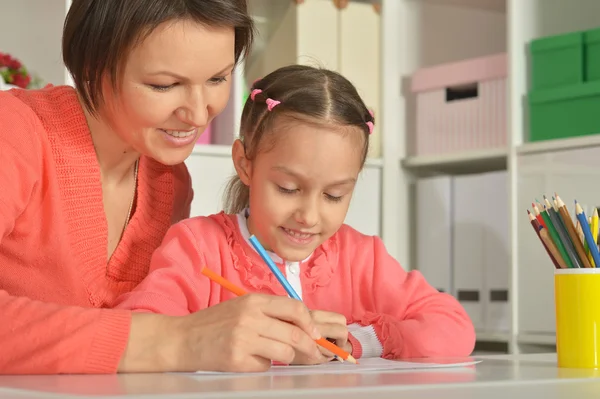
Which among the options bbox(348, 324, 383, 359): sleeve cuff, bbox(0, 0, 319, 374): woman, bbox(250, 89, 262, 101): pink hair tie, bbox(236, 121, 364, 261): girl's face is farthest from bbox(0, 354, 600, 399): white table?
bbox(250, 89, 262, 101): pink hair tie

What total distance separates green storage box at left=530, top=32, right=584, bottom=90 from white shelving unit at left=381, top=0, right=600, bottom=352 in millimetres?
43

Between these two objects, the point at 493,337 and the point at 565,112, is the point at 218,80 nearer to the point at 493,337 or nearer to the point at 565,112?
the point at 565,112

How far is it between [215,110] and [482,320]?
144 centimetres

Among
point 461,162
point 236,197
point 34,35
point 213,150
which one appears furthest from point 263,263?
point 34,35

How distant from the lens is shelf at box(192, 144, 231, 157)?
2.41 metres

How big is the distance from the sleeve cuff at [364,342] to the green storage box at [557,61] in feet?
4.18

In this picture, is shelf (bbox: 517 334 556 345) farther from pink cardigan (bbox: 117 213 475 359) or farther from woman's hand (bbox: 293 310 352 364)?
woman's hand (bbox: 293 310 352 364)

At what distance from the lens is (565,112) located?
2283mm

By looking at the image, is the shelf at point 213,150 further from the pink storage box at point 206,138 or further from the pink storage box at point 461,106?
the pink storage box at point 461,106

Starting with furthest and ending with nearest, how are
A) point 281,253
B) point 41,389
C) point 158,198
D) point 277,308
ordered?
point 158,198
point 281,253
point 277,308
point 41,389

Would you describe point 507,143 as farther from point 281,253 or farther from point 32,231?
point 32,231

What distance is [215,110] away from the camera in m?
1.24

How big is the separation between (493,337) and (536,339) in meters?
0.16

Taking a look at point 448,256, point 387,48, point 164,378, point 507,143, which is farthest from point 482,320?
point 164,378
